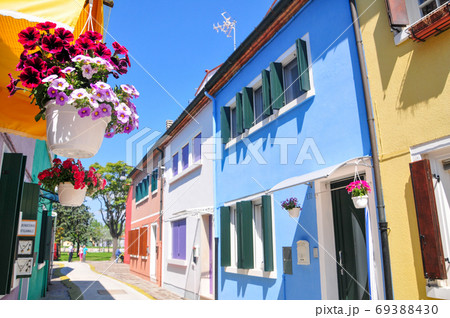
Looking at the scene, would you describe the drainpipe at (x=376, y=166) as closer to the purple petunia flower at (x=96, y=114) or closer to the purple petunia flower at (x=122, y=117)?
the purple petunia flower at (x=122, y=117)

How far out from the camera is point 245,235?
25.7 ft

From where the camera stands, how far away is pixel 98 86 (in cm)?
235

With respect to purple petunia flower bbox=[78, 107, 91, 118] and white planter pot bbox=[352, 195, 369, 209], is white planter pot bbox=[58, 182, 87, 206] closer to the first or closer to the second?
purple petunia flower bbox=[78, 107, 91, 118]

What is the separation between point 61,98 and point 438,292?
4124 millimetres

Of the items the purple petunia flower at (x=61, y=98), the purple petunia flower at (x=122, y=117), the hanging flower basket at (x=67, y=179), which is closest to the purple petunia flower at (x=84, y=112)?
the purple petunia flower at (x=61, y=98)

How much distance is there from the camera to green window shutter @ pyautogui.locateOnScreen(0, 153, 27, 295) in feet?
11.0

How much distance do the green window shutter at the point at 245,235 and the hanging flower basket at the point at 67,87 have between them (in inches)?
227

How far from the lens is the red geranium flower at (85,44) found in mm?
2498

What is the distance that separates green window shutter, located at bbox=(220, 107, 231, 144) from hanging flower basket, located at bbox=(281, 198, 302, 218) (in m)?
3.63

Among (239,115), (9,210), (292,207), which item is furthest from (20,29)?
(239,115)

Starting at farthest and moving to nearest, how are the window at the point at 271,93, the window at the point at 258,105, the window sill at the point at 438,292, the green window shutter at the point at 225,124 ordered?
the green window shutter at the point at 225,124 < the window at the point at 258,105 < the window at the point at 271,93 < the window sill at the point at 438,292

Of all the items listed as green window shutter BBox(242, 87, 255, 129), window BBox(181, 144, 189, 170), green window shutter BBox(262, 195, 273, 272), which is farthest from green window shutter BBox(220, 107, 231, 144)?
window BBox(181, 144, 189, 170)
